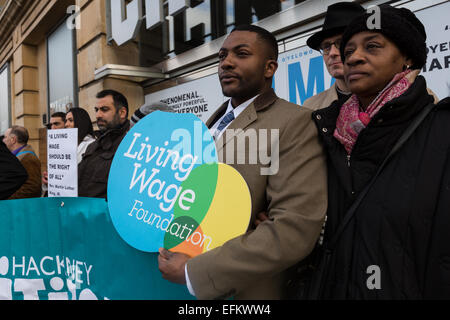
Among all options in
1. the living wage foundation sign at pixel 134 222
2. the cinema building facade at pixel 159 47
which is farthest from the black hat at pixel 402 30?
the cinema building facade at pixel 159 47

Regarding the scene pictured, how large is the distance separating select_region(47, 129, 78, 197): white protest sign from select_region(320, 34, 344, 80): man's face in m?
1.61

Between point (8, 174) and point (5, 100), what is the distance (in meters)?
11.8

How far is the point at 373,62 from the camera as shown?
1.24 m

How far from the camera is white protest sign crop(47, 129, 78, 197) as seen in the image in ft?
7.52

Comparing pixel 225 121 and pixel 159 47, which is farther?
pixel 159 47

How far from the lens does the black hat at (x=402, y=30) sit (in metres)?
1.22

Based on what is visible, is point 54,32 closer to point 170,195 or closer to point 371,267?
point 170,195

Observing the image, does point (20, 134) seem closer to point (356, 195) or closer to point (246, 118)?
point (246, 118)

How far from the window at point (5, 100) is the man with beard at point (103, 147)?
10.4 metres

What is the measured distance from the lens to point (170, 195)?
4.38 ft

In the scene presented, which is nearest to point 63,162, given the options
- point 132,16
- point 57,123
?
point 57,123

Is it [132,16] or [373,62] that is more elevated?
[132,16]

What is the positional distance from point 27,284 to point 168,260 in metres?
0.91
